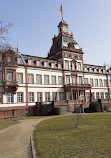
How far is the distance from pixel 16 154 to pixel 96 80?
4160 cm

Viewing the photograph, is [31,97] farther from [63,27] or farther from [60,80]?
[63,27]

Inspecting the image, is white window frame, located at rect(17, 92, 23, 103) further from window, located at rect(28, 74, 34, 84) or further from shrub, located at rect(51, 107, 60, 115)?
shrub, located at rect(51, 107, 60, 115)

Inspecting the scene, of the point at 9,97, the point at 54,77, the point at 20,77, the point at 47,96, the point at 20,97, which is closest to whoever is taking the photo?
the point at 9,97

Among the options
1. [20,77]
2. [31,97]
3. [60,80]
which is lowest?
[31,97]

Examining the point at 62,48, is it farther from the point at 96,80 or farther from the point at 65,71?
the point at 96,80

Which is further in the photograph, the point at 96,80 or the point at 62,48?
the point at 96,80

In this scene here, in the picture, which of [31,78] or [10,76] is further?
[31,78]

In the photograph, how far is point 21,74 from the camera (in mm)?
32375

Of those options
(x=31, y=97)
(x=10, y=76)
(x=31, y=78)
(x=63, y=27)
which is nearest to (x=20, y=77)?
(x=10, y=76)

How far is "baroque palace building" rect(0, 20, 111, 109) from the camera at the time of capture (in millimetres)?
30188

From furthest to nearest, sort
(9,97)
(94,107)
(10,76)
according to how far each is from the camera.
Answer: (94,107)
(10,76)
(9,97)

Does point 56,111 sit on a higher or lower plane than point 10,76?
lower

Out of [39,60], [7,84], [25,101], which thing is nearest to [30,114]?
[25,101]

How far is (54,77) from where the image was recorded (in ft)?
122
